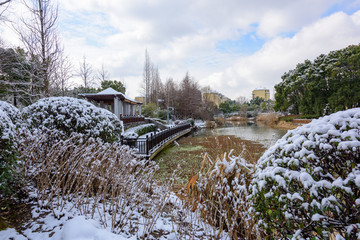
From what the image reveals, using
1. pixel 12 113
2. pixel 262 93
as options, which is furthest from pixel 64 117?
pixel 262 93

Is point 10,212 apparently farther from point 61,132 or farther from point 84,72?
point 84,72

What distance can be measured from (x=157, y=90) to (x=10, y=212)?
41790 mm

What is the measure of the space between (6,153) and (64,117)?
198 centimetres

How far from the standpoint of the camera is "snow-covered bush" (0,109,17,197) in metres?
2.19

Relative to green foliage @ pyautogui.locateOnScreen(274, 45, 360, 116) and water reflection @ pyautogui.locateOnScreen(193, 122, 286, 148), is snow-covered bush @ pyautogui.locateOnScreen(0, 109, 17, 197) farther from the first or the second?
green foliage @ pyautogui.locateOnScreen(274, 45, 360, 116)

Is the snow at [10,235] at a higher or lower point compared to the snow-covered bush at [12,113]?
lower

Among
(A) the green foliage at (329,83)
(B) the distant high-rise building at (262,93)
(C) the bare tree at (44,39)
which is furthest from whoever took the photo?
(B) the distant high-rise building at (262,93)

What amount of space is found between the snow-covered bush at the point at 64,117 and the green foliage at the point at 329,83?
2373 centimetres

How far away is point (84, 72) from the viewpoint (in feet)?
79.9

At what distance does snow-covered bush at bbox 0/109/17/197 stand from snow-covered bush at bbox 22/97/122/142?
1595 mm

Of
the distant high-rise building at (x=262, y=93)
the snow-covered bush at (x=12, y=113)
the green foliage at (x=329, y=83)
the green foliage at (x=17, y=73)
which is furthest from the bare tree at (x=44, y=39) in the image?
the distant high-rise building at (x=262, y=93)

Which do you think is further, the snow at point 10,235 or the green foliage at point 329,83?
the green foliage at point 329,83

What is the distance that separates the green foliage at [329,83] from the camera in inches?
766

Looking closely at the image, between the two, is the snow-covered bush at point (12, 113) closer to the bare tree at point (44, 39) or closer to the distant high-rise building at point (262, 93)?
the bare tree at point (44, 39)
